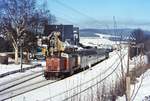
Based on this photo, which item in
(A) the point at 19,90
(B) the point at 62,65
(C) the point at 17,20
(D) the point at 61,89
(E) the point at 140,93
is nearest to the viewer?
(E) the point at 140,93

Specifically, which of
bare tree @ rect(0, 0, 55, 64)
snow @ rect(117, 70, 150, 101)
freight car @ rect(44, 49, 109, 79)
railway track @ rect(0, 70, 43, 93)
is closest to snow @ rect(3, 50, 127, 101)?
snow @ rect(117, 70, 150, 101)

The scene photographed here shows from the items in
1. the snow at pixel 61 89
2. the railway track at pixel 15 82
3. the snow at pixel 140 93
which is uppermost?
the snow at pixel 140 93

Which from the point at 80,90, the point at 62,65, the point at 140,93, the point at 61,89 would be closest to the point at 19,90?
the point at 61,89

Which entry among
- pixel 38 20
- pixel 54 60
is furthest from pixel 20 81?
pixel 38 20

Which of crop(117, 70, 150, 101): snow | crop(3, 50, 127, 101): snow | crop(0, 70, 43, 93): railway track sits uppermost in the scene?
crop(117, 70, 150, 101): snow

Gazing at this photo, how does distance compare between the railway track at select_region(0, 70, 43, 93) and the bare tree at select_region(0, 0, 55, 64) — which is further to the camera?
the bare tree at select_region(0, 0, 55, 64)

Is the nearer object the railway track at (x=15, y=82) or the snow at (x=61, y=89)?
the snow at (x=61, y=89)

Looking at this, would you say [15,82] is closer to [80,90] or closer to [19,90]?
[19,90]

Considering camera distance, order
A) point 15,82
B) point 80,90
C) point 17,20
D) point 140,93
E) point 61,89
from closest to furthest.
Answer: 1. point 140,93
2. point 80,90
3. point 61,89
4. point 15,82
5. point 17,20

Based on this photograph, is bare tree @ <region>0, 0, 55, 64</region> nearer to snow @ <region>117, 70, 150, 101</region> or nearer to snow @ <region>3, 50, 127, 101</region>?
snow @ <region>3, 50, 127, 101</region>

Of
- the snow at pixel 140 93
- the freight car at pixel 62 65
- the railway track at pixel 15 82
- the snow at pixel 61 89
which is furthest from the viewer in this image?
the freight car at pixel 62 65

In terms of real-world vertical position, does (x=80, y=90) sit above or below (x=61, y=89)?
above

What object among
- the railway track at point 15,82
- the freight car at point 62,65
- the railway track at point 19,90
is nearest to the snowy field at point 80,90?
the railway track at point 19,90

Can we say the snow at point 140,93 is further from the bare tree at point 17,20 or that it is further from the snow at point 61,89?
the bare tree at point 17,20
